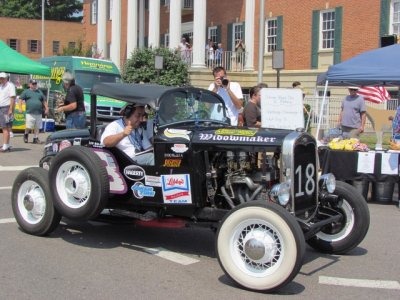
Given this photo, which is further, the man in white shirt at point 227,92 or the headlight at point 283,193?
the man in white shirt at point 227,92

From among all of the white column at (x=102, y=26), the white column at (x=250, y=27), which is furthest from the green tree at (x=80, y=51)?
the white column at (x=250, y=27)

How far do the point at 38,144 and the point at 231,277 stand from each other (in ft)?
39.7

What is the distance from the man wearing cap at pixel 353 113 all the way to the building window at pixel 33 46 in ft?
168

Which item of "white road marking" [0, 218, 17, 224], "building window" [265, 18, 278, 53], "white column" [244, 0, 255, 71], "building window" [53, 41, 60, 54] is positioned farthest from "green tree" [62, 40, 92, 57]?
"white road marking" [0, 218, 17, 224]

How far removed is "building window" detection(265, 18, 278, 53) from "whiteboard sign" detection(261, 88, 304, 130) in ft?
56.6

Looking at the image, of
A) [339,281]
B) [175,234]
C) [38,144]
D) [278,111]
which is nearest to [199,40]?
[38,144]

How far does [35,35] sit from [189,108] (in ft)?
183

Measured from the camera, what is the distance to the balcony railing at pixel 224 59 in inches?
1088

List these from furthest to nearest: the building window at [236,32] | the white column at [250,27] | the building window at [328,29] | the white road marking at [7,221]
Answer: the building window at [236,32]
the white column at [250,27]
the building window at [328,29]
the white road marking at [7,221]

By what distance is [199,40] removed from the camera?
2612 centimetres

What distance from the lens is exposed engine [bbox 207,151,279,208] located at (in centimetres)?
543

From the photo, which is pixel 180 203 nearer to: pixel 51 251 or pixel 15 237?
pixel 51 251

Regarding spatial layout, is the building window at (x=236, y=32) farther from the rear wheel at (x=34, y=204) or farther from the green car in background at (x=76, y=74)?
the rear wheel at (x=34, y=204)

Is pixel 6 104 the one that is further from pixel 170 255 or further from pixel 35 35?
pixel 35 35
